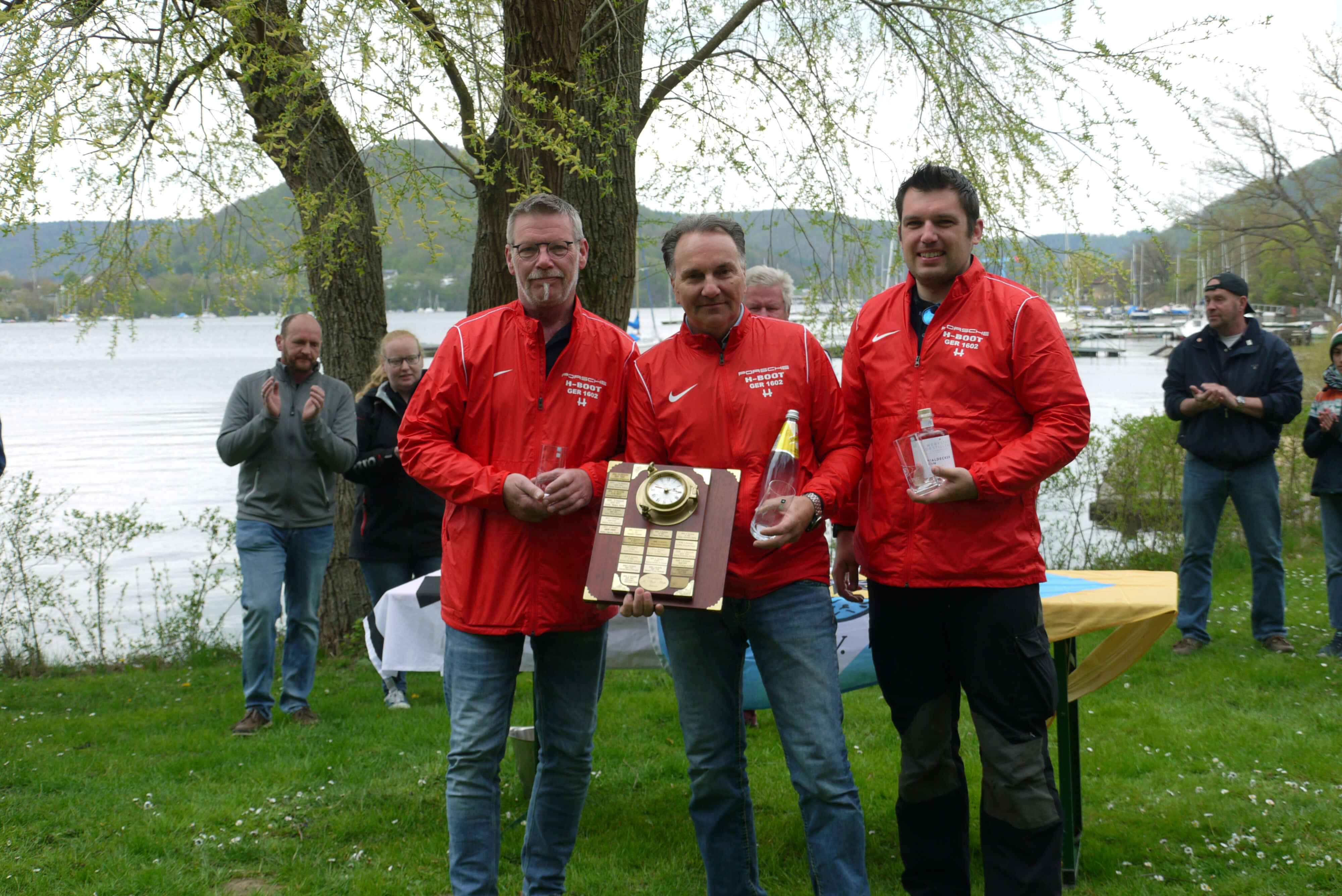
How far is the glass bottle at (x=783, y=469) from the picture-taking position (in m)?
2.90

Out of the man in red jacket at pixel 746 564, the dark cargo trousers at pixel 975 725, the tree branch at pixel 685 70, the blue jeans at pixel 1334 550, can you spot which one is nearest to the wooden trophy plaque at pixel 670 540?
the man in red jacket at pixel 746 564

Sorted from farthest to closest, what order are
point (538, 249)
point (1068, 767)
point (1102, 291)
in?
point (1102, 291) → point (1068, 767) → point (538, 249)

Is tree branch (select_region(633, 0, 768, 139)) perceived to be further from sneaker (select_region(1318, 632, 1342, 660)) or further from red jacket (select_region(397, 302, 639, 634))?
sneaker (select_region(1318, 632, 1342, 660))

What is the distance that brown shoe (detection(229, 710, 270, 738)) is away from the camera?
571 centimetres

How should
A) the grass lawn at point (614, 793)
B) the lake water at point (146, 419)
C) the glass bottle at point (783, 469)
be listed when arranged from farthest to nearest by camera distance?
the lake water at point (146, 419) → the grass lawn at point (614, 793) → the glass bottle at point (783, 469)

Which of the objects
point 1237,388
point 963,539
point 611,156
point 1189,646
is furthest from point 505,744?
point 1237,388

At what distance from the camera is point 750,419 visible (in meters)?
2.98

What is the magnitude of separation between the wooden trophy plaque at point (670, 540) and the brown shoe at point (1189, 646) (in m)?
4.94

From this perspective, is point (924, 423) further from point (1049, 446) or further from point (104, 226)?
point (104, 226)

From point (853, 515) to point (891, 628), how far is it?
36cm

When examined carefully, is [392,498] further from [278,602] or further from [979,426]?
[979,426]

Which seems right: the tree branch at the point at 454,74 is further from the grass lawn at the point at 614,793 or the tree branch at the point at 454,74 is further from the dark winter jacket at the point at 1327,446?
the dark winter jacket at the point at 1327,446

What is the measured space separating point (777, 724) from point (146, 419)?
3827 centimetres

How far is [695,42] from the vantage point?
6449mm
